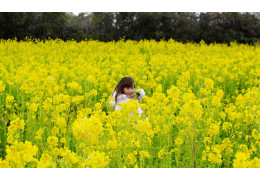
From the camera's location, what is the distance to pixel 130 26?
13.3 m

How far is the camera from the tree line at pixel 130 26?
12844 mm

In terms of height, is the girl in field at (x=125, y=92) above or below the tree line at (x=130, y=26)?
below

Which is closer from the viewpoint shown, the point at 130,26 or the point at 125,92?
the point at 125,92

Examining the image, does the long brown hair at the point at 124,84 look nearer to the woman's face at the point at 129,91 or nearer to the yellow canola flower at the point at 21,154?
the woman's face at the point at 129,91

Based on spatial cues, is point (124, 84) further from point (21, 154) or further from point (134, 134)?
point (21, 154)

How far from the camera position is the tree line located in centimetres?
1284

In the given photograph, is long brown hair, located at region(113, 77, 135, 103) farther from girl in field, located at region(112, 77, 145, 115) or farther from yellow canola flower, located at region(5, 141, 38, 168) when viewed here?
yellow canola flower, located at region(5, 141, 38, 168)

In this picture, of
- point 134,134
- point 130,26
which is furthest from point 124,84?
point 130,26

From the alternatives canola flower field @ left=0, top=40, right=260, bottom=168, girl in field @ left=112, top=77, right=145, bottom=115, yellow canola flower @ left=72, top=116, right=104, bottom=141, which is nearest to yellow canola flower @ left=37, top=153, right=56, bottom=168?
canola flower field @ left=0, top=40, right=260, bottom=168

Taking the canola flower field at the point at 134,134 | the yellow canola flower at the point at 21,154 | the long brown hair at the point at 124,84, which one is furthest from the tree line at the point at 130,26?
the yellow canola flower at the point at 21,154

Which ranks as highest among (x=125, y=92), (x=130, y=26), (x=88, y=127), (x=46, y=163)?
(x=130, y=26)

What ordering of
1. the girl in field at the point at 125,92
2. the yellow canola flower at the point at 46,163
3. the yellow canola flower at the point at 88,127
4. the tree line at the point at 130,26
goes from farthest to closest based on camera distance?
1. the tree line at the point at 130,26
2. the girl in field at the point at 125,92
3. the yellow canola flower at the point at 88,127
4. the yellow canola flower at the point at 46,163

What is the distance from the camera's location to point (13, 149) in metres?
2.07

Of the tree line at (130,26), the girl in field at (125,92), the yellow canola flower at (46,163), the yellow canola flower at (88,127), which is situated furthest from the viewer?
the tree line at (130,26)
